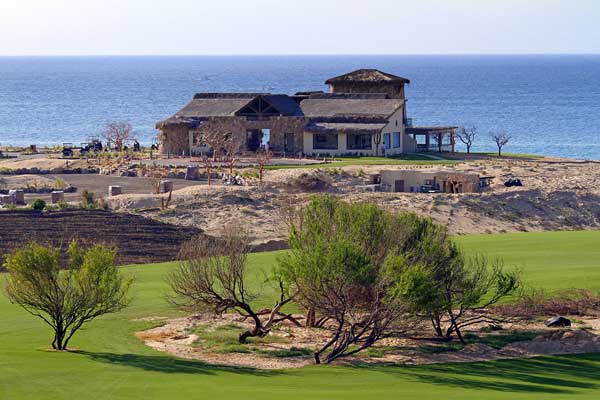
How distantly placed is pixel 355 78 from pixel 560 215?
30.1 m

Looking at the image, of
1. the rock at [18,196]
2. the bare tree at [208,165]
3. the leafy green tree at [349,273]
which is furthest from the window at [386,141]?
the leafy green tree at [349,273]

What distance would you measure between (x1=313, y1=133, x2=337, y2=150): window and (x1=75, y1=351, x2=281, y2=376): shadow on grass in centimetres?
4804

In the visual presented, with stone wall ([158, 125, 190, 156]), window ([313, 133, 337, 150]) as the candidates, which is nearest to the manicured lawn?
window ([313, 133, 337, 150])

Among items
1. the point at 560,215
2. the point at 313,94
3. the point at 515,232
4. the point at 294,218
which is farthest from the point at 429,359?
the point at 313,94

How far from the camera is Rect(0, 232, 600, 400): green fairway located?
2820cm

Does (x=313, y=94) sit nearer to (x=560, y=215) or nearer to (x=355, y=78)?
(x=355, y=78)

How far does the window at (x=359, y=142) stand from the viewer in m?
79.5

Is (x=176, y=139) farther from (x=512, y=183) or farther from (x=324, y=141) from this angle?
(x=512, y=183)

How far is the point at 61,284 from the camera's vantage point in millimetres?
32781

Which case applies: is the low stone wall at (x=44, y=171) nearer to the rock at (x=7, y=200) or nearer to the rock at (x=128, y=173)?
the rock at (x=128, y=173)

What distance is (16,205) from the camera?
5984 cm

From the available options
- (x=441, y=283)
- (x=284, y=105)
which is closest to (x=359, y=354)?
(x=441, y=283)

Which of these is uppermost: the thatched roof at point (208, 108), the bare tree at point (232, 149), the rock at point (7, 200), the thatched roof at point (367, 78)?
the thatched roof at point (367, 78)

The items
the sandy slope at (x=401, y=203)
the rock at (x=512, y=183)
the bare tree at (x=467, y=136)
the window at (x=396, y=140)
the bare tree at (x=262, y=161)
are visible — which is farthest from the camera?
the bare tree at (x=467, y=136)
